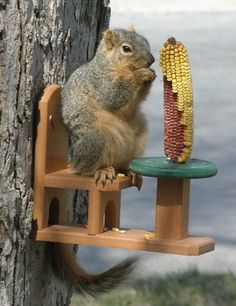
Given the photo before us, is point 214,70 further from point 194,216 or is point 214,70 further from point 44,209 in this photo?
point 44,209

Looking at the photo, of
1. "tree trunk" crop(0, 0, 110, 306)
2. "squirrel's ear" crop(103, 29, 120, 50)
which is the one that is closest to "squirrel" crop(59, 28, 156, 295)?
"squirrel's ear" crop(103, 29, 120, 50)

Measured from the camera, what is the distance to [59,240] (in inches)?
111

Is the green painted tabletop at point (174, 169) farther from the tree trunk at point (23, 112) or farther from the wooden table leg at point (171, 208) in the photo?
the tree trunk at point (23, 112)

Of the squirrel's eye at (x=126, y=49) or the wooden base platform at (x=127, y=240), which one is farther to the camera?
the squirrel's eye at (x=126, y=49)

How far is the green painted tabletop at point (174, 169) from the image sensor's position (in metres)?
2.62

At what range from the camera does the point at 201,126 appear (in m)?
8.19

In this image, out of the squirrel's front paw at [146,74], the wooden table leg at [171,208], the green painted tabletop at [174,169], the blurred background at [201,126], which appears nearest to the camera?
the green painted tabletop at [174,169]

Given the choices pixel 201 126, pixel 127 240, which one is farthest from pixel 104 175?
pixel 201 126

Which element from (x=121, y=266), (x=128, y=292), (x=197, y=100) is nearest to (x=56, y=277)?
(x=121, y=266)

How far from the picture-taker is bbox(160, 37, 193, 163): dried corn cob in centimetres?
265

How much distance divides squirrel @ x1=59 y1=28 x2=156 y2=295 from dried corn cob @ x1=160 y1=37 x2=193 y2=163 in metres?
0.17

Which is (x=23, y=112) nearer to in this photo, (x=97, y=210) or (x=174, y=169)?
(x=97, y=210)

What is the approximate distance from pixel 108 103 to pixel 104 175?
20cm

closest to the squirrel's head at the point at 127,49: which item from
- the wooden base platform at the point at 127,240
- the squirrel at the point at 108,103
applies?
the squirrel at the point at 108,103
